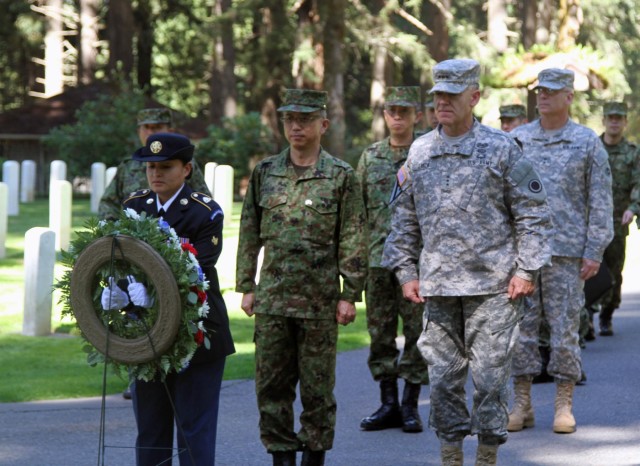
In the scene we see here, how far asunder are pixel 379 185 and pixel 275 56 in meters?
30.6

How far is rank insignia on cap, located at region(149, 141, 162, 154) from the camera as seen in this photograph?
18.6 ft

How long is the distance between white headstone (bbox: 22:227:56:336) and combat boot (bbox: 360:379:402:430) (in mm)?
4469

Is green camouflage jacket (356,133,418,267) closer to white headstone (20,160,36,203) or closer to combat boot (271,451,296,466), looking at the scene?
combat boot (271,451,296,466)

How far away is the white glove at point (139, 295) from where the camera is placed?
5227 mm

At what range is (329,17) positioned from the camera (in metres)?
32.8

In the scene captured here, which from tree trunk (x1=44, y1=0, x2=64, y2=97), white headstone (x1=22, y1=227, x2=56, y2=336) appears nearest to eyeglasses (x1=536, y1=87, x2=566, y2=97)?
white headstone (x1=22, y1=227, x2=56, y2=336)

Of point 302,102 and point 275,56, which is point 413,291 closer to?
point 302,102

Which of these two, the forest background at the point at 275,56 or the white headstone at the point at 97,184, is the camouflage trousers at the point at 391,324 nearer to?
the forest background at the point at 275,56

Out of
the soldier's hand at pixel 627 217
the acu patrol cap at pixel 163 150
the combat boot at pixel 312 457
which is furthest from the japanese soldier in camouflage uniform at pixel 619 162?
the acu patrol cap at pixel 163 150

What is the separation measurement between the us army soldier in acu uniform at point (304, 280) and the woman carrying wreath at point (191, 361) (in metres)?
0.74

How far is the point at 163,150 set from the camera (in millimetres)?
5672

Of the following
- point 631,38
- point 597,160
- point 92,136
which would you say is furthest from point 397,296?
point 631,38

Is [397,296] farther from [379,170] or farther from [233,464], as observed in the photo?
[233,464]

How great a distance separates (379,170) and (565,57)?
14.5 meters
